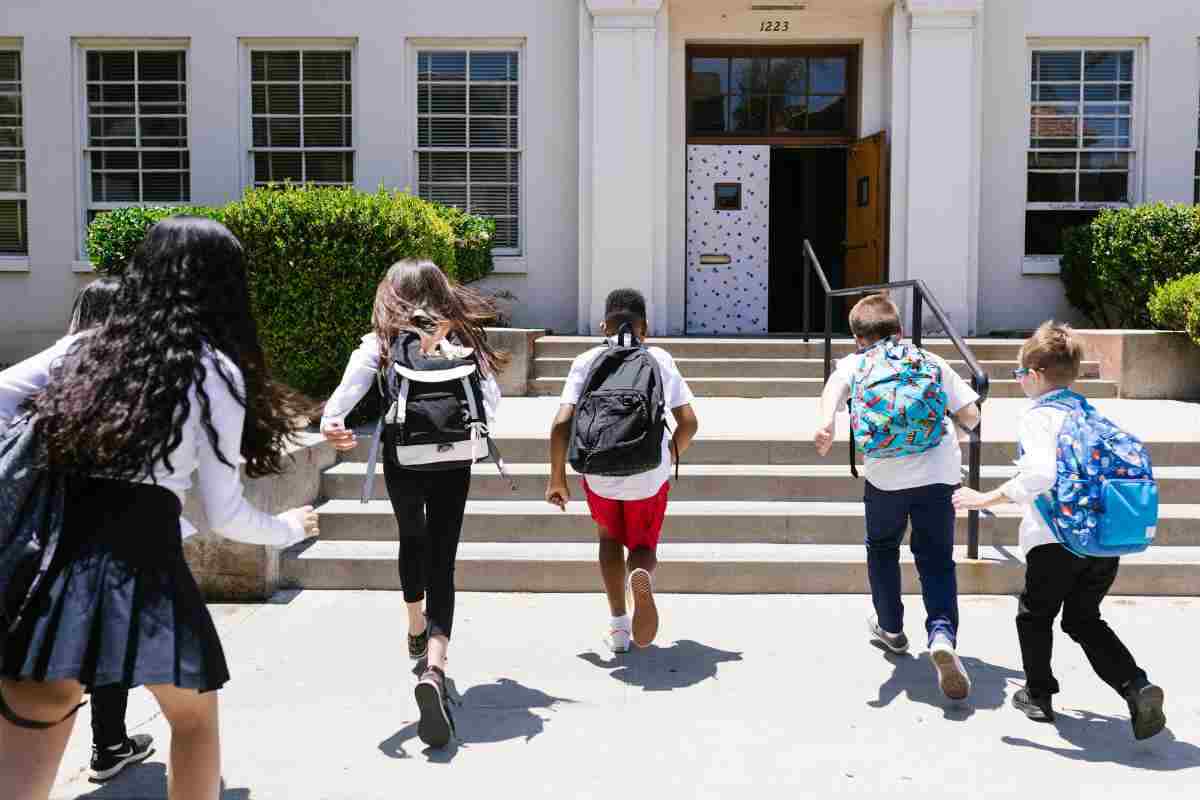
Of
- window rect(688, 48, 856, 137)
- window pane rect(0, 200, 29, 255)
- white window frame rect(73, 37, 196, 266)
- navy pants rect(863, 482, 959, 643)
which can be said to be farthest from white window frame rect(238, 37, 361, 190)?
navy pants rect(863, 482, 959, 643)

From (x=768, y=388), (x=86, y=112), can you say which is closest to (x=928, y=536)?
(x=768, y=388)

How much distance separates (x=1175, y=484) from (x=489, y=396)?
4761mm

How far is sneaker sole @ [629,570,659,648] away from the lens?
17.0ft

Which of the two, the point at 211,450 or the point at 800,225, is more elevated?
the point at 800,225

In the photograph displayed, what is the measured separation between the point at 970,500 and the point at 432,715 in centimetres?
209

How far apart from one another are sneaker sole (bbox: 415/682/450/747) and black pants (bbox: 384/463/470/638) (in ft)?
1.21

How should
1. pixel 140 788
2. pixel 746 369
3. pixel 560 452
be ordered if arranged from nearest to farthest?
pixel 140 788 → pixel 560 452 → pixel 746 369

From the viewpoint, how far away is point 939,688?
4.96m

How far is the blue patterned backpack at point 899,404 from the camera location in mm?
4855

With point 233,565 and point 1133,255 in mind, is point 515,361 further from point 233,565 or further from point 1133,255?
point 1133,255

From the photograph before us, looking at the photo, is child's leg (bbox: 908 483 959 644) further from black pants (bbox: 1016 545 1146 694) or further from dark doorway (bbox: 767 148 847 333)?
dark doorway (bbox: 767 148 847 333)

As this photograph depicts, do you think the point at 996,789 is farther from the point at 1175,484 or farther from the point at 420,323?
the point at 1175,484

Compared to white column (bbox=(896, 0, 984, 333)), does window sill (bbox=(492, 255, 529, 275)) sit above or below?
below

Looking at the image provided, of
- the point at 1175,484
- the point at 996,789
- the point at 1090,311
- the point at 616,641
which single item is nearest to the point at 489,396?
the point at 616,641
